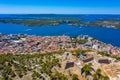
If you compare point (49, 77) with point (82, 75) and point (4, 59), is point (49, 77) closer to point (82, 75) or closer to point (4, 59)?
point (82, 75)

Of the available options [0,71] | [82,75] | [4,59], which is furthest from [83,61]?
[4,59]

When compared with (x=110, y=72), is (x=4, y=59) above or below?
below

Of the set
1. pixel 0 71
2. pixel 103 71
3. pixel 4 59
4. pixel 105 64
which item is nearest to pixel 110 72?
pixel 103 71

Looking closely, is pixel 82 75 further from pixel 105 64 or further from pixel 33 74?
pixel 33 74

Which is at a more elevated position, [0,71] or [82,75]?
[82,75]

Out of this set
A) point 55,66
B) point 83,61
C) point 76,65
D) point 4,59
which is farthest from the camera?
point 4,59

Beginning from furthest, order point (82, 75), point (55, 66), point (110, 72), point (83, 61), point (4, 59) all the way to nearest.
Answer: point (4, 59) → point (55, 66) → point (83, 61) → point (82, 75) → point (110, 72)

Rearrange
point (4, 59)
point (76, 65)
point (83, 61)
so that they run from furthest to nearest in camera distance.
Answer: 1. point (4, 59)
2. point (83, 61)
3. point (76, 65)

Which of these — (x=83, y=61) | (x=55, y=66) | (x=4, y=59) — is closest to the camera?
(x=83, y=61)

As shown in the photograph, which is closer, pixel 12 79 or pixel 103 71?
pixel 103 71
